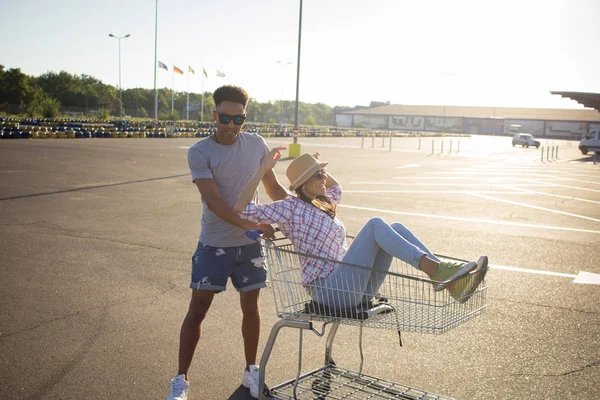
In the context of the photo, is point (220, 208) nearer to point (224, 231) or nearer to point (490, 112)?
point (224, 231)

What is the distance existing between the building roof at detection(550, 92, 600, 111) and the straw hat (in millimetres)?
28910

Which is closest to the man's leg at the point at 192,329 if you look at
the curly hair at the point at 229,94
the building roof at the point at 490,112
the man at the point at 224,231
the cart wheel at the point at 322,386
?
the man at the point at 224,231

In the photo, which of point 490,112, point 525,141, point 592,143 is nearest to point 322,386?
point 592,143

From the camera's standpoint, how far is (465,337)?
5.07m

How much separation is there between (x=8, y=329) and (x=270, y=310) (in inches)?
86.7

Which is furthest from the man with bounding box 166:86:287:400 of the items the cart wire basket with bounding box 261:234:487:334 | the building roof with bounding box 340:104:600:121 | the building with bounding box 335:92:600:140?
the building roof with bounding box 340:104:600:121

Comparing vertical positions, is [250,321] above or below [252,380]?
above

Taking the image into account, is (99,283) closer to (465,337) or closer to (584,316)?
(465,337)

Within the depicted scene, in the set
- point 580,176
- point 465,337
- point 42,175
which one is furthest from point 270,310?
point 580,176

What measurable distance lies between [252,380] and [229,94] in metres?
1.80

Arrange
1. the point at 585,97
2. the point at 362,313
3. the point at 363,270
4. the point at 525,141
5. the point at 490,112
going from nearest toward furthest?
the point at 362,313 → the point at 363,270 → the point at 585,97 → the point at 525,141 → the point at 490,112

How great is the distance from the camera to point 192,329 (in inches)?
143

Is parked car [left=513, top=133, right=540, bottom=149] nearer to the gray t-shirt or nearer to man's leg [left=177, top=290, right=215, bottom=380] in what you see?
the gray t-shirt

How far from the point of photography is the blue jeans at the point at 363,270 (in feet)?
11.0
